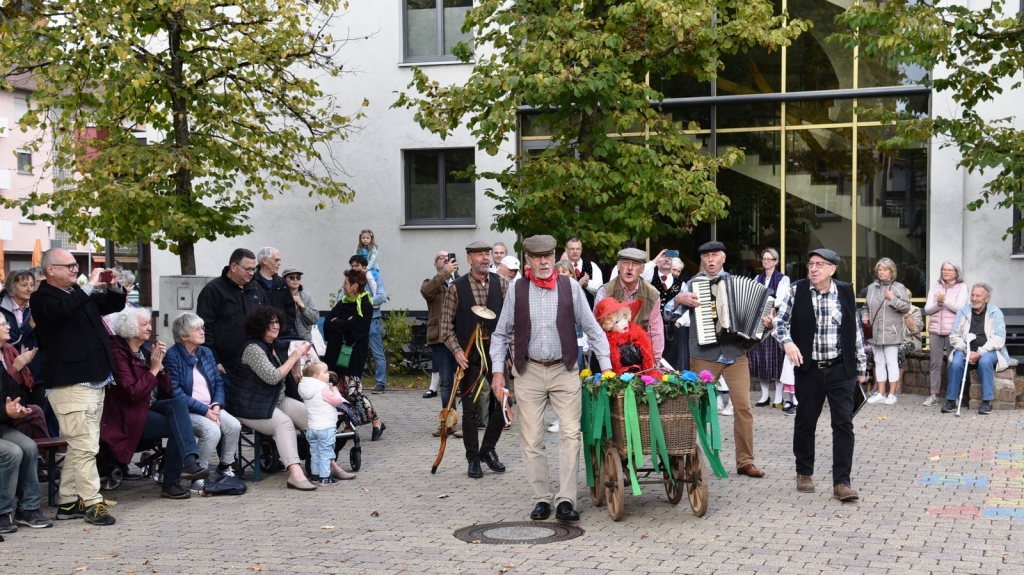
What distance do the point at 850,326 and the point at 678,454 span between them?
1.81m

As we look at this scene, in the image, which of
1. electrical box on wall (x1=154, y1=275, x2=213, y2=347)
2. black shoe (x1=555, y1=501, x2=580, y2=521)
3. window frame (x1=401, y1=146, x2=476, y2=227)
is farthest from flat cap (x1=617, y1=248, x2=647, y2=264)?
window frame (x1=401, y1=146, x2=476, y2=227)

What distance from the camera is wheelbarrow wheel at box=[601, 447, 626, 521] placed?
8.02 metres

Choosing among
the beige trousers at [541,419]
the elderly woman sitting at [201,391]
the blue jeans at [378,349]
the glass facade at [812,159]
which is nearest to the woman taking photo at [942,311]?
the glass facade at [812,159]

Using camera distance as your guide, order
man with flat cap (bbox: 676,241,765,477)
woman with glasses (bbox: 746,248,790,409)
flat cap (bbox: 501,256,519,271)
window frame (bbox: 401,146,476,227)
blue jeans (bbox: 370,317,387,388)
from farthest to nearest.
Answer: window frame (bbox: 401,146,476,227), blue jeans (bbox: 370,317,387,388), woman with glasses (bbox: 746,248,790,409), flat cap (bbox: 501,256,519,271), man with flat cap (bbox: 676,241,765,477)

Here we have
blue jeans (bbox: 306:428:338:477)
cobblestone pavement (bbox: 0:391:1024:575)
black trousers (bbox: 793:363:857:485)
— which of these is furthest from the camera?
blue jeans (bbox: 306:428:338:477)

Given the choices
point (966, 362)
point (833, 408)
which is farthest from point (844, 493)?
point (966, 362)

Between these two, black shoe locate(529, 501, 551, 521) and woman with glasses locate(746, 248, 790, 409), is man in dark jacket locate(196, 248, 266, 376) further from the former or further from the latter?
woman with glasses locate(746, 248, 790, 409)

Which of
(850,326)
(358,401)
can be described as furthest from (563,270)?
(850,326)

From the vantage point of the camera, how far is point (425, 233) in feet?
67.0

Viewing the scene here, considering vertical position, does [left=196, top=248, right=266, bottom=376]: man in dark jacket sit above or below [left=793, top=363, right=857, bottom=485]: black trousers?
above

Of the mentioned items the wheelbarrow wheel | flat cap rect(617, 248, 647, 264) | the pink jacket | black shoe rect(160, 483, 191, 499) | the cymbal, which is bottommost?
black shoe rect(160, 483, 191, 499)

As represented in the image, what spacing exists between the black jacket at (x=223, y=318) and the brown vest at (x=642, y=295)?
325 centimetres

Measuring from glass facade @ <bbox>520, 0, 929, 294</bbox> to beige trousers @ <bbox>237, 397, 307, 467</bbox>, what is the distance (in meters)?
9.47

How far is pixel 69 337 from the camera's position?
8.49 m
